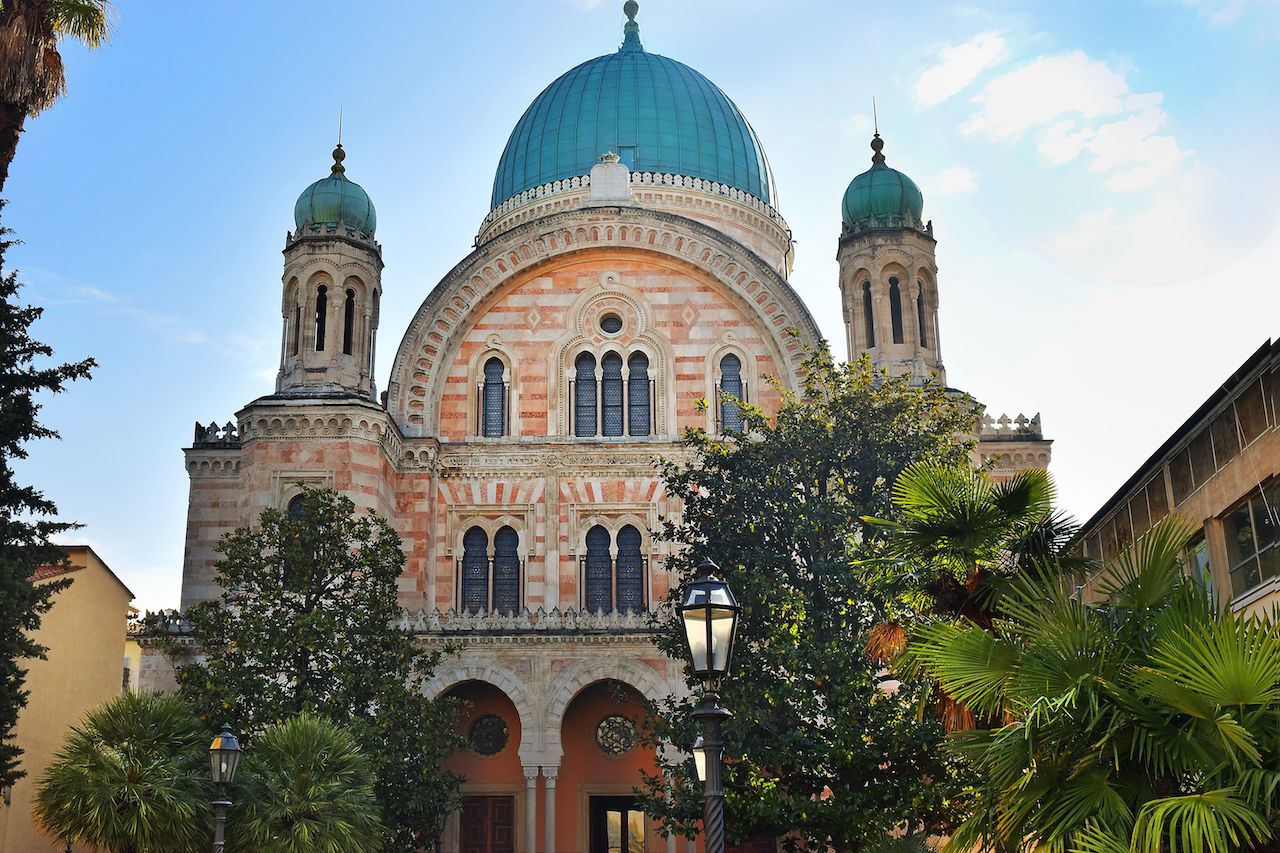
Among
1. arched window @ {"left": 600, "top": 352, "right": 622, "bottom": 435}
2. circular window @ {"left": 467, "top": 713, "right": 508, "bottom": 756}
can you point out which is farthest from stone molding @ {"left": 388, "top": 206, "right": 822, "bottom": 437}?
circular window @ {"left": 467, "top": 713, "right": 508, "bottom": 756}

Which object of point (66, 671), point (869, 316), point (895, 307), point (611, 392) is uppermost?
point (895, 307)

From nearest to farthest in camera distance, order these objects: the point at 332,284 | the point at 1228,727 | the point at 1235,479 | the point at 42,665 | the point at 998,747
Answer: the point at 1228,727 → the point at 998,747 → the point at 1235,479 → the point at 42,665 → the point at 332,284

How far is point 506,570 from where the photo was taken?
99.0 ft

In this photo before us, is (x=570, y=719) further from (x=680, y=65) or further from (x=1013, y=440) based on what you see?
(x=680, y=65)

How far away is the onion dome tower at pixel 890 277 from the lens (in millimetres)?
30844

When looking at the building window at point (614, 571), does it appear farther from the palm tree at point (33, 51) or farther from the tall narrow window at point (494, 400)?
the palm tree at point (33, 51)

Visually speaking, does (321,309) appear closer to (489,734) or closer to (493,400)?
(493,400)

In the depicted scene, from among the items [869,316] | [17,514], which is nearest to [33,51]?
[17,514]

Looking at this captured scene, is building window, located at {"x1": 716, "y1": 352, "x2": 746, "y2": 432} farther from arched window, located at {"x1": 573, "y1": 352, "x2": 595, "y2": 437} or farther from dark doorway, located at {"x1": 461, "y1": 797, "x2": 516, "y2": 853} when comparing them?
dark doorway, located at {"x1": 461, "y1": 797, "x2": 516, "y2": 853}

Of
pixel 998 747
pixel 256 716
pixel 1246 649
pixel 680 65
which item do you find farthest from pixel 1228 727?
pixel 680 65

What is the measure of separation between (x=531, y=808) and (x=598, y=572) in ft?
17.8

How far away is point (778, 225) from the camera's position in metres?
39.2

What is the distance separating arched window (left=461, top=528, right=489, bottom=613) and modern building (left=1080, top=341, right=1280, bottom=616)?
51.7ft

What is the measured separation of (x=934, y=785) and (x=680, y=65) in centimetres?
2810
